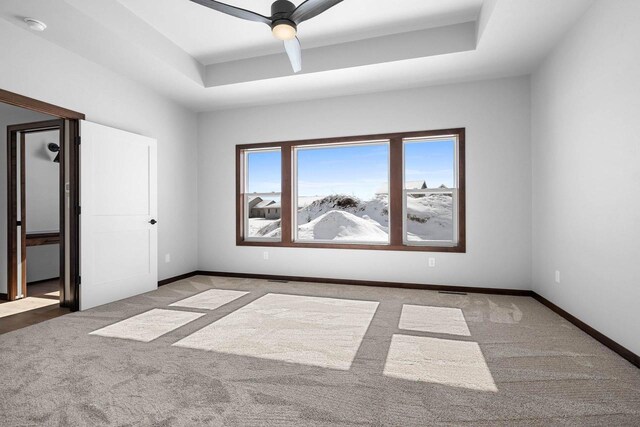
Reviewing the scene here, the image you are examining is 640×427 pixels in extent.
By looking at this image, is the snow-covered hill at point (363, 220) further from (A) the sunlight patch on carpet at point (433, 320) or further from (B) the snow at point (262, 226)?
(A) the sunlight patch on carpet at point (433, 320)

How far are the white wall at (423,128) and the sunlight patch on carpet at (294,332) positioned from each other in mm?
1100

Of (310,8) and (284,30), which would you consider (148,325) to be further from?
(310,8)

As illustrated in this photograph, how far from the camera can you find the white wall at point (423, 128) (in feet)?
13.6

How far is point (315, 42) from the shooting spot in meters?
3.85

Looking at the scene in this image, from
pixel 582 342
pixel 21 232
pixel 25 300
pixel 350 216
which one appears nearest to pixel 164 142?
pixel 21 232

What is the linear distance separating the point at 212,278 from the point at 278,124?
103 inches

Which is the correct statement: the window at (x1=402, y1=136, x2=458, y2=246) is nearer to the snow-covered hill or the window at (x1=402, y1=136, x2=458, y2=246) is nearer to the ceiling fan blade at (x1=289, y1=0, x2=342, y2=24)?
the snow-covered hill

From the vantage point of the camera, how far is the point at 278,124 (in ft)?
16.8

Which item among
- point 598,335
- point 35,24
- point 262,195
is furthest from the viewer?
point 262,195

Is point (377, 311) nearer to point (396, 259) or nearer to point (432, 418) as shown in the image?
point (396, 259)

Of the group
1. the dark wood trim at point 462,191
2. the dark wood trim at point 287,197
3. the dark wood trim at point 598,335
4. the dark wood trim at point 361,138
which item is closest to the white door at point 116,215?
the dark wood trim at point 361,138

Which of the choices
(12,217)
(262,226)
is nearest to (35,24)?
(12,217)

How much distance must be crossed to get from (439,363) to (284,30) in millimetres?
2571

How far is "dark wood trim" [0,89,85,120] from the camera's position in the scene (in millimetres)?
2916
